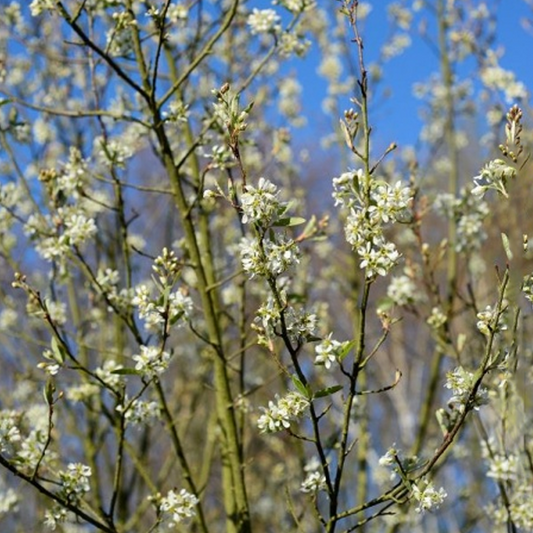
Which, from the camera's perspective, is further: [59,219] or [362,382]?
[362,382]

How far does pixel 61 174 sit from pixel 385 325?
180 cm

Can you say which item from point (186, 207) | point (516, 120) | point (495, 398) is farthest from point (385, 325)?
point (495, 398)

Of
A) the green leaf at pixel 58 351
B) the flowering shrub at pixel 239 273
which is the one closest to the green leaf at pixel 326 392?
the flowering shrub at pixel 239 273

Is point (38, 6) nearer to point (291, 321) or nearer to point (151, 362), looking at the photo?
point (151, 362)

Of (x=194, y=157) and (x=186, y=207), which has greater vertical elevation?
(x=194, y=157)

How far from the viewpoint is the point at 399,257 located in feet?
5.74

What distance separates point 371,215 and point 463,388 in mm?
461

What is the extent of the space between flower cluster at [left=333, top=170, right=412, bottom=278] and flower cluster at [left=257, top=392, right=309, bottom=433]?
341 millimetres

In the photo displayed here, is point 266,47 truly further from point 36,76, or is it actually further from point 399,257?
point 399,257

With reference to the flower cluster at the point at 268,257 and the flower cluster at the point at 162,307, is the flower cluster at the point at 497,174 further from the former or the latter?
the flower cluster at the point at 162,307

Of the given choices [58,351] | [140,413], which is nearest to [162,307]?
[58,351]

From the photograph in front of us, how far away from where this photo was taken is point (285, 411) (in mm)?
1833

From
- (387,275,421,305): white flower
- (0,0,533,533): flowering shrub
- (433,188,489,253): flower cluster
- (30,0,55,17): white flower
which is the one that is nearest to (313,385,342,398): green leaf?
(0,0,533,533): flowering shrub

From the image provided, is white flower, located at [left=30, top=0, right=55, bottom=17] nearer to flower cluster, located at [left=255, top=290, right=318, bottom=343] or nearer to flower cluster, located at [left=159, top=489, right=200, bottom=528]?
flower cluster, located at [left=255, top=290, right=318, bottom=343]
